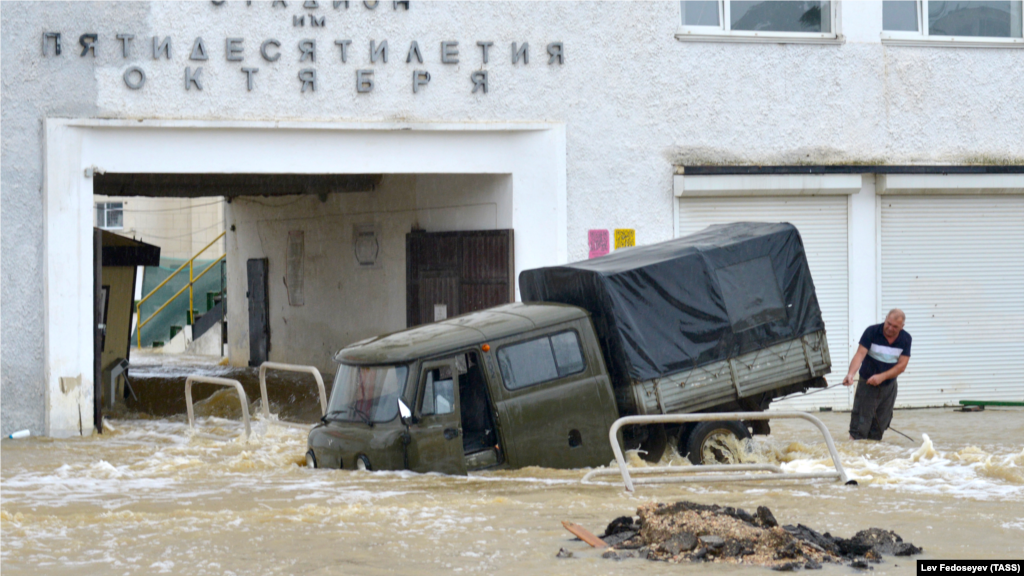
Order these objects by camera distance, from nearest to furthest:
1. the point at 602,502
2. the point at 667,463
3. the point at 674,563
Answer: the point at 674,563 → the point at 602,502 → the point at 667,463

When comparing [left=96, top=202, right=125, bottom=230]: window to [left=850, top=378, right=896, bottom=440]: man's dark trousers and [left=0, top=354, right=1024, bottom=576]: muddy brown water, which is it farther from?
[left=850, top=378, right=896, bottom=440]: man's dark trousers

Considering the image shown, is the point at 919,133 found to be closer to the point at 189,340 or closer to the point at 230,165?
the point at 230,165

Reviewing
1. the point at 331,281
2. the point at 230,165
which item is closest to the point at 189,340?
the point at 331,281

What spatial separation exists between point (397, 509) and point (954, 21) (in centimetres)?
1136

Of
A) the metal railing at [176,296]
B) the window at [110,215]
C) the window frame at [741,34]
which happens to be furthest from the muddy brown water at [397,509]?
the window at [110,215]

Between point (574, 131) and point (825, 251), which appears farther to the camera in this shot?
point (825, 251)

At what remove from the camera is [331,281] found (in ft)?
67.7

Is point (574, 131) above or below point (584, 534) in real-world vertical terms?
above

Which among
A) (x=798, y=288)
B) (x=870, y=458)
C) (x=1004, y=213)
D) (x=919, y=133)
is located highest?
(x=919, y=133)

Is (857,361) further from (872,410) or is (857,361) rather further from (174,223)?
(174,223)

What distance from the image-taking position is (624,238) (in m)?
14.5

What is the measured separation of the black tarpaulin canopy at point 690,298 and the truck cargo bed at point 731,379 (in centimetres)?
8

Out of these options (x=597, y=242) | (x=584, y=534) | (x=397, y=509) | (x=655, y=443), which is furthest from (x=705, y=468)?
(x=597, y=242)

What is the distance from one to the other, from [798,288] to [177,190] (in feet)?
38.3
